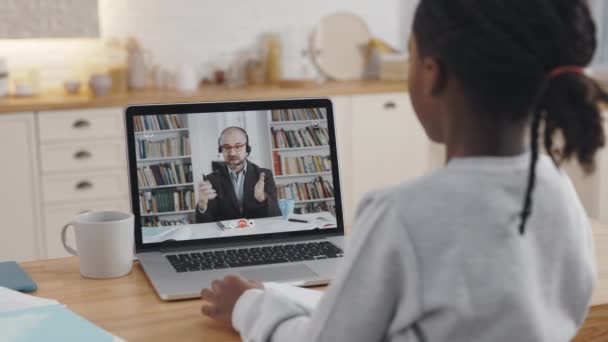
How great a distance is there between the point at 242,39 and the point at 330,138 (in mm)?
2687

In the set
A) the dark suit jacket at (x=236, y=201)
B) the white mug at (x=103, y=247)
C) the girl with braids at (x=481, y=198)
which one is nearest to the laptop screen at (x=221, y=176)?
the dark suit jacket at (x=236, y=201)

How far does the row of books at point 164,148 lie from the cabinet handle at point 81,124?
6.56 feet

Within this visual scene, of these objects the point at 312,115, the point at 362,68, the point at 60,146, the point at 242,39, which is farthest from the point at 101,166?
the point at 312,115

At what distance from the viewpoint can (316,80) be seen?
3.96 meters

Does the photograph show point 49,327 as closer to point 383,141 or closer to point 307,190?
point 307,190

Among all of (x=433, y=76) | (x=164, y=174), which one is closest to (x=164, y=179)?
(x=164, y=174)

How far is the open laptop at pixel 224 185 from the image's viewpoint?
1.39 meters

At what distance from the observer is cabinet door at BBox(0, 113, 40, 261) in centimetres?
319

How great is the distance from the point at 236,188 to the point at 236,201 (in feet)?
0.08

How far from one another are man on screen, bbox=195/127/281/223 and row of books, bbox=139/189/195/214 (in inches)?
0.8

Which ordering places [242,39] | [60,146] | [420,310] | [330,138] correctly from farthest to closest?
[242,39] < [60,146] < [330,138] < [420,310]

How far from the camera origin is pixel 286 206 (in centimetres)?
144

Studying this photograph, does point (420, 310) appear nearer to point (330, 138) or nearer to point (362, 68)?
point (330, 138)

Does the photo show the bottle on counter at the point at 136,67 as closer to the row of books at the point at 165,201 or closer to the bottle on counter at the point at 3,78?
the bottle on counter at the point at 3,78
